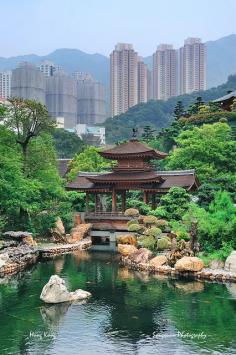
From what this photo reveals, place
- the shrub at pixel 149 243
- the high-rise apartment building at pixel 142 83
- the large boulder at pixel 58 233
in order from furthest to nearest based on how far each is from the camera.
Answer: the high-rise apartment building at pixel 142 83 < the large boulder at pixel 58 233 < the shrub at pixel 149 243

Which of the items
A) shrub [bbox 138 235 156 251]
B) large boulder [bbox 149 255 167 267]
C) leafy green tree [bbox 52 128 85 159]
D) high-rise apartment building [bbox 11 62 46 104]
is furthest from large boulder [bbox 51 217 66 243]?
high-rise apartment building [bbox 11 62 46 104]

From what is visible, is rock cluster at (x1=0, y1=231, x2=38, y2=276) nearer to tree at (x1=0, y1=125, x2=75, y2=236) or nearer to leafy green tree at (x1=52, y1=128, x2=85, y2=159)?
tree at (x1=0, y1=125, x2=75, y2=236)

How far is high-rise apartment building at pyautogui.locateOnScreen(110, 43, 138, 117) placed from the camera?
15288cm

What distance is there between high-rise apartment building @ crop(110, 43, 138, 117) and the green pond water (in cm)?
13214

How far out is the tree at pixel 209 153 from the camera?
37.1 m

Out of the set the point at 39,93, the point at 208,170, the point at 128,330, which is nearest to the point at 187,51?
the point at 39,93

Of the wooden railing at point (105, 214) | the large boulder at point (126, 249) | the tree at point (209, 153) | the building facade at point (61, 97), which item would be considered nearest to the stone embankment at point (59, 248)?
the wooden railing at point (105, 214)

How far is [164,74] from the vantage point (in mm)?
168125

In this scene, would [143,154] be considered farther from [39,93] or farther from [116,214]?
[39,93]

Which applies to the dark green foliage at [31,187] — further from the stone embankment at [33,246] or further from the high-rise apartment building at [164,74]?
the high-rise apartment building at [164,74]

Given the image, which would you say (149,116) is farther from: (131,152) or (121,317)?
(121,317)

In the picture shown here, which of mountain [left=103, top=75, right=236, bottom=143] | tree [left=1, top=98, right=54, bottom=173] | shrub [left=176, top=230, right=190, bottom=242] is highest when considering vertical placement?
mountain [left=103, top=75, right=236, bottom=143]

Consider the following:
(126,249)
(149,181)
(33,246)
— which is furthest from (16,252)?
(149,181)

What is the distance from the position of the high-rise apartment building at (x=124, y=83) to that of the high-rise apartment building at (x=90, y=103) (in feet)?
46.2
